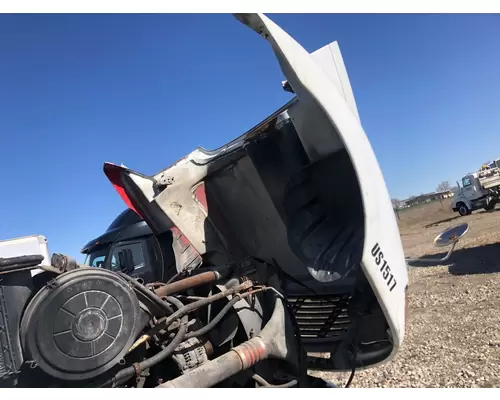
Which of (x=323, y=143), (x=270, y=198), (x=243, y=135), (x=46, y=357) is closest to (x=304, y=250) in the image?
(x=270, y=198)

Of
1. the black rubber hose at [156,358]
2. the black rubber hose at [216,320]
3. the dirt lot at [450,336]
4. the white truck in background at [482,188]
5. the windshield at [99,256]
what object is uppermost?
the windshield at [99,256]

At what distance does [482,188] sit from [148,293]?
26162 millimetres

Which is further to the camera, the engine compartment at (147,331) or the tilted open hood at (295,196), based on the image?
the tilted open hood at (295,196)

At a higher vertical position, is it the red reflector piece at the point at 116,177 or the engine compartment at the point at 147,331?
the red reflector piece at the point at 116,177

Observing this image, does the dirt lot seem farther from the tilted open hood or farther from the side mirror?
the side mirror

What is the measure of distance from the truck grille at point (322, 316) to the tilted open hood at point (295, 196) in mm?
99

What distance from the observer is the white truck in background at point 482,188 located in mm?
24141

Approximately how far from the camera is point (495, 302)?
6.91 metres

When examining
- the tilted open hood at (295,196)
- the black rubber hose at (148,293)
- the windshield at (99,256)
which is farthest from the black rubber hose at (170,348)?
the windshield at (99,256)

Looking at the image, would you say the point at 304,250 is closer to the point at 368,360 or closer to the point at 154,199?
the point at 368,360

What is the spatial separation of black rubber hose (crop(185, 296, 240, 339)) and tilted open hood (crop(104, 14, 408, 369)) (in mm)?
583

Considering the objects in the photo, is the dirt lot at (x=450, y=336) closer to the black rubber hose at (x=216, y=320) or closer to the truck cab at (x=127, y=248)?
the black rubber hose at (x=216, y=320)

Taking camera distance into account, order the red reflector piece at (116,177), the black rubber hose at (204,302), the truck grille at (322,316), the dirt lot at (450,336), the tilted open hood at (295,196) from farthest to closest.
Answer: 1. the dirt lot at (450,336)
2. the truck grille at (322,316)
3. the red reflector piece at (116,177)
4. the tilted open hood at (295,196)
5. the black rubber hose at (204,302)

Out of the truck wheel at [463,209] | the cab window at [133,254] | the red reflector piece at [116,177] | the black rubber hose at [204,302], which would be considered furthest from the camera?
the truck wheel at [463,209]
